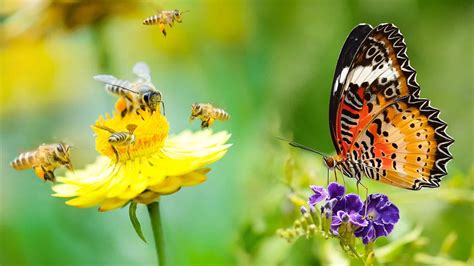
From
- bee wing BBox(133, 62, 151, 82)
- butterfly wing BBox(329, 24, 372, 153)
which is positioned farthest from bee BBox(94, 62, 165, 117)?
butterfly wing BBox(329, 24, 372, 153)

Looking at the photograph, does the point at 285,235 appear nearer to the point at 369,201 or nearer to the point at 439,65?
the point at 369,201

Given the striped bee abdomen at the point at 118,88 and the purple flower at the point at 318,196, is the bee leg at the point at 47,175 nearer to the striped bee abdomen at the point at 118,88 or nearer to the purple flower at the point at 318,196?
the striped bee abdomen at the point at 118,88

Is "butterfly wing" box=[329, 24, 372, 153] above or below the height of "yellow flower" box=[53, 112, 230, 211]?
above

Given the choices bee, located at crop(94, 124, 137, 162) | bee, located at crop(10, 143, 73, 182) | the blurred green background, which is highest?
bee, located at crop(94, 124, 137, 162)

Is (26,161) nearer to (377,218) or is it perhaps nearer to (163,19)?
(163,19)

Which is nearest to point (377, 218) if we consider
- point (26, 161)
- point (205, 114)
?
point (205, 114)

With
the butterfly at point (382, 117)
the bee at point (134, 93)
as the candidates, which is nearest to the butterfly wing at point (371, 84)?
the butterfly at point (382, 117)

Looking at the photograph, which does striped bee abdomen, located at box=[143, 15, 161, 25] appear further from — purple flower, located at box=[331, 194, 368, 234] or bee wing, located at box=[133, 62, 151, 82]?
purple flower, located at box=[331, 194, 368, 234]

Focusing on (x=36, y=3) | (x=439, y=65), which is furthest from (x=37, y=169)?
(x=439, y=65)

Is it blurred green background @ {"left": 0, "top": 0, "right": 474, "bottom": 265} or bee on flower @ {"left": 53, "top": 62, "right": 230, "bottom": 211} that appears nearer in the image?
bee on flower @ {"left": 53, "top": 62, "right": 230, "bottom": 211}

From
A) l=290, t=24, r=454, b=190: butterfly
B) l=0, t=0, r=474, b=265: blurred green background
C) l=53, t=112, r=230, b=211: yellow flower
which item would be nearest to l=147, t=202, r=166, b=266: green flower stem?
l=53, t=112, r=230, b=211: yellow flower
